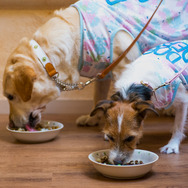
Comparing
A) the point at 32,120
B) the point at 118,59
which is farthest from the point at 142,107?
the point at 32,120

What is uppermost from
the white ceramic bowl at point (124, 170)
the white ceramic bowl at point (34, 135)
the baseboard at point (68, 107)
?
the white ceramic bowl at point (124, 170)

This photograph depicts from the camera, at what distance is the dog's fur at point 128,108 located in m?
1.85

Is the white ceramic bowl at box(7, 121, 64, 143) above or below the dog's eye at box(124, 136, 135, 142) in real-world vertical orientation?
below

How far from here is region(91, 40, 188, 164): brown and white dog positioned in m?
1.86

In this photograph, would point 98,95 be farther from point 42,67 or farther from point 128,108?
point 128,108

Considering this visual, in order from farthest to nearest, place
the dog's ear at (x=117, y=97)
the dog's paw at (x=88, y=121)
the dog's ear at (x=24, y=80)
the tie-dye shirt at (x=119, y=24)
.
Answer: the dog's paw at (x=88, y=121) → the tie-dye shirt at (x=119, y=24) → the dog's ear at (x=24, y=80) → the dog's ear at (x=117, y=97)

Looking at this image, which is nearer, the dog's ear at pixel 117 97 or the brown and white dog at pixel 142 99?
the brown and white dog at pixel 142 99

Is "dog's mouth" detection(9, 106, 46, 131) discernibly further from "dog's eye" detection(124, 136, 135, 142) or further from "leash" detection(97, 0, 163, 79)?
"dog's eye" detection(124, 136, 135, 142)

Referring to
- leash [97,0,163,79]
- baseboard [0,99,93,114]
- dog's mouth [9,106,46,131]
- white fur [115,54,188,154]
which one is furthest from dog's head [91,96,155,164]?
baseboard [0,99,93,114]

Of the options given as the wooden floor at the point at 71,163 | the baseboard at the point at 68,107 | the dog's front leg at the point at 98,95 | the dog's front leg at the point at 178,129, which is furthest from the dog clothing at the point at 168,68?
the baseboard at the point at 68,107

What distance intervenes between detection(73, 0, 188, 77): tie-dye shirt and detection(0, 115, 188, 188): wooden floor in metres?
0.56

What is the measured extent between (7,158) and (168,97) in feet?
3.48

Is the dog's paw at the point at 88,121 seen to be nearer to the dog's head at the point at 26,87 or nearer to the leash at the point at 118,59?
the dog's head at the point at 26,87

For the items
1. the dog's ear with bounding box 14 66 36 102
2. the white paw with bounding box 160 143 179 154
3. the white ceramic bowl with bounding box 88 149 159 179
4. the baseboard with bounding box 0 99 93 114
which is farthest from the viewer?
the baseboard with bounding box 0 99 93 114
